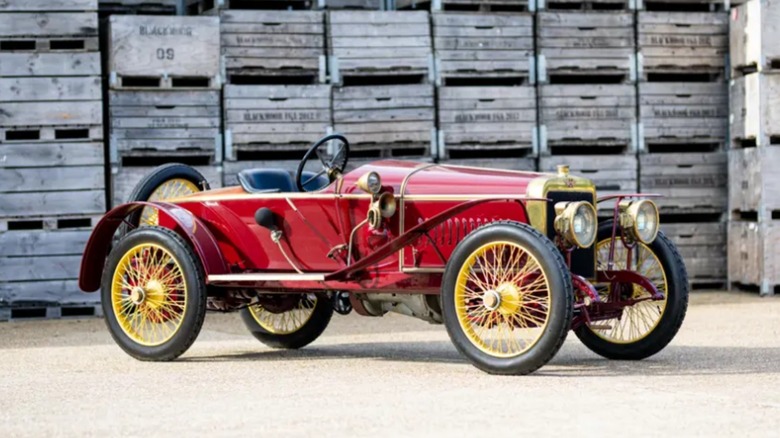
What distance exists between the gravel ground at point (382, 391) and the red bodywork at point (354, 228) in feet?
1.68

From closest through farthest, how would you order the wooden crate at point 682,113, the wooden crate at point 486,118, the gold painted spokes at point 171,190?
the gold painted spokes at point 171,190 < the wooden crate at point 486,118 < the wooden crate at point 682,113

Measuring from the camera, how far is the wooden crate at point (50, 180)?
12500 millimetres

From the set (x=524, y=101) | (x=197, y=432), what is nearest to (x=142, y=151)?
(x=524, y=101)

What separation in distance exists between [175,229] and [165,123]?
148 inches

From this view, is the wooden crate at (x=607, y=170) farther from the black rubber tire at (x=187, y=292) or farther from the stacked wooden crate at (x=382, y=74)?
the black rubber tire at (x=187, y=292)

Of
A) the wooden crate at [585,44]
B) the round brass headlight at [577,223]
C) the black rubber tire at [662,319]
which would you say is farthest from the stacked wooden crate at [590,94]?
the round brass headlight at [577,223]

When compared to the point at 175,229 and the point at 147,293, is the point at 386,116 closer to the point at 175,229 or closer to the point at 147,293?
the point at 175,229

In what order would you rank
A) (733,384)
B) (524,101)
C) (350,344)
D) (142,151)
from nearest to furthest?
(733,384) < (350,344) < (142,151) < (524,101)

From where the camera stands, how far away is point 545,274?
751cm

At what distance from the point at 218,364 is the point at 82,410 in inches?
86.2

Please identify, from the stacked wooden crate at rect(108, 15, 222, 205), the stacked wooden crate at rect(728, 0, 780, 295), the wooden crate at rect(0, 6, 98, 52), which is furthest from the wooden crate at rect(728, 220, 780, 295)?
the wooden crate at rect(0, 6, 98, 52)

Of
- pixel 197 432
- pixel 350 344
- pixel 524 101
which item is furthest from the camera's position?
pixel 524 101

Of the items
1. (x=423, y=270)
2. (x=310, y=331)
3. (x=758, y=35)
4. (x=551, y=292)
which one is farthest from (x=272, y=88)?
(x=551, y=292)

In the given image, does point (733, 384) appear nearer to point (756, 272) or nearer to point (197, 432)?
point (197, 432)
